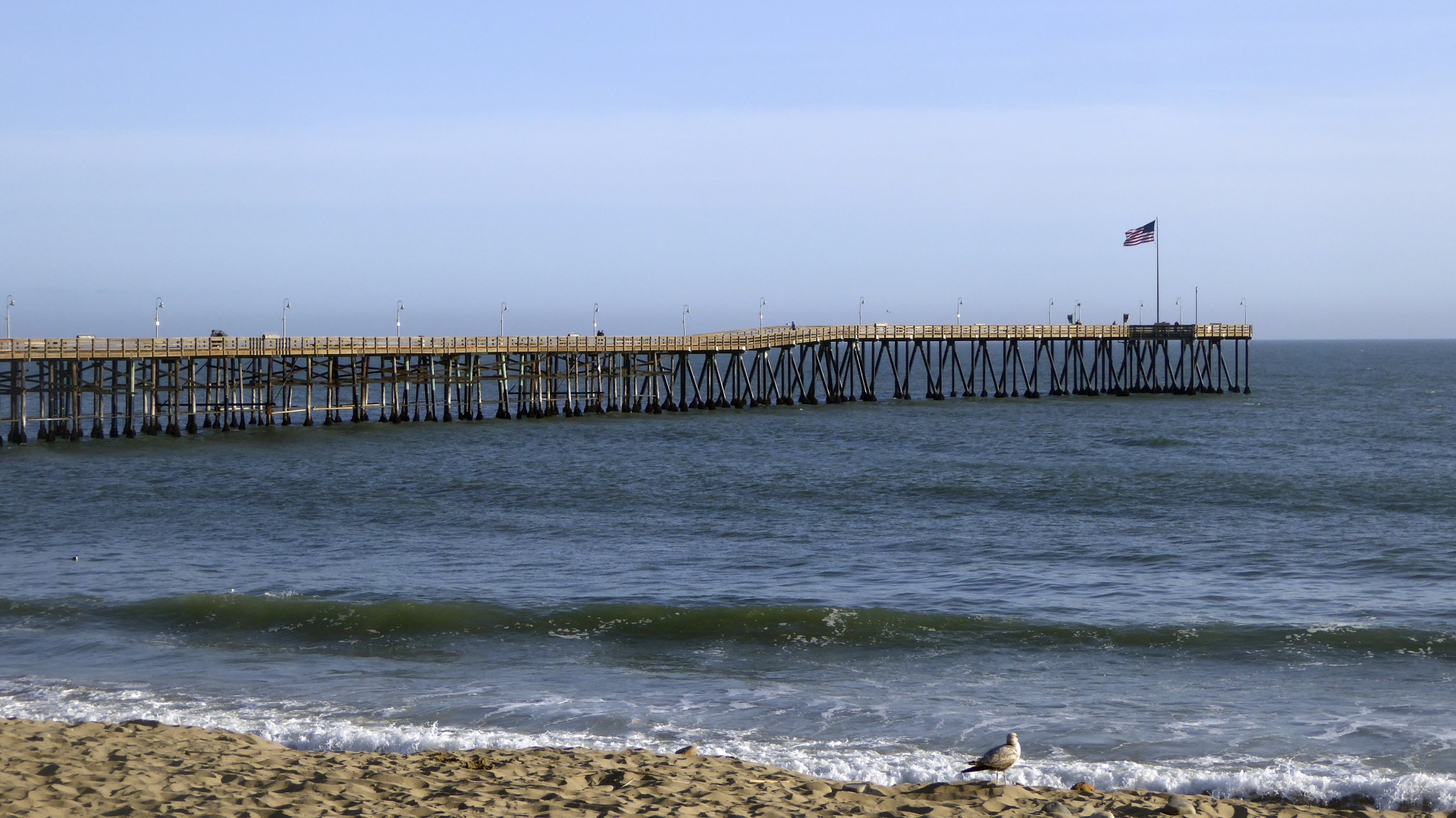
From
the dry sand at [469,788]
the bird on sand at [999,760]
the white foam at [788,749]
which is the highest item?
the bird on sand at [999,760]

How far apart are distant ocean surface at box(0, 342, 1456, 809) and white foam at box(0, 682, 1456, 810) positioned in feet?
0.17

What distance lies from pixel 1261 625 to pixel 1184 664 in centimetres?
261

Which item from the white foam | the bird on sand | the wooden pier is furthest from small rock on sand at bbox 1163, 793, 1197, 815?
the wooden pier

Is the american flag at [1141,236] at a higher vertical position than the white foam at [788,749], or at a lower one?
higher

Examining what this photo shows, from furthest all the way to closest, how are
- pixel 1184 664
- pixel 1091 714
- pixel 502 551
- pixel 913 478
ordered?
pixel 913 478 → pixel 502 551 → pixel 1184 664 → pixel 1091 714

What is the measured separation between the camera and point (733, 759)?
1280 cm

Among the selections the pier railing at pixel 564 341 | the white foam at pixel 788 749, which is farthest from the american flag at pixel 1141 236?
the white foam at pixel 788 749

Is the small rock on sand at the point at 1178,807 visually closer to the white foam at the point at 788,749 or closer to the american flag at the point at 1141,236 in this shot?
the white foam at the point at 788,749

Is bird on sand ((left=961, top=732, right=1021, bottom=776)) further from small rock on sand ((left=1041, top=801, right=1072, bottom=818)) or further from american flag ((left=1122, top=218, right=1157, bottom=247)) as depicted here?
american flag ((left=1122, top=218, right=1157, bottom=247))

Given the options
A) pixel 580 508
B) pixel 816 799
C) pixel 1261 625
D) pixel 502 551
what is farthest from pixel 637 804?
pixel 580 508

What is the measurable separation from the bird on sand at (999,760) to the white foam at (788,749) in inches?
33.3

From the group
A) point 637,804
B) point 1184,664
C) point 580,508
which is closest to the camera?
point 637,804

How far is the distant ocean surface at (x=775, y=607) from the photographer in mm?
14219

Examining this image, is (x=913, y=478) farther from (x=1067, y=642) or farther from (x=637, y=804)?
(x=637, y=804)
